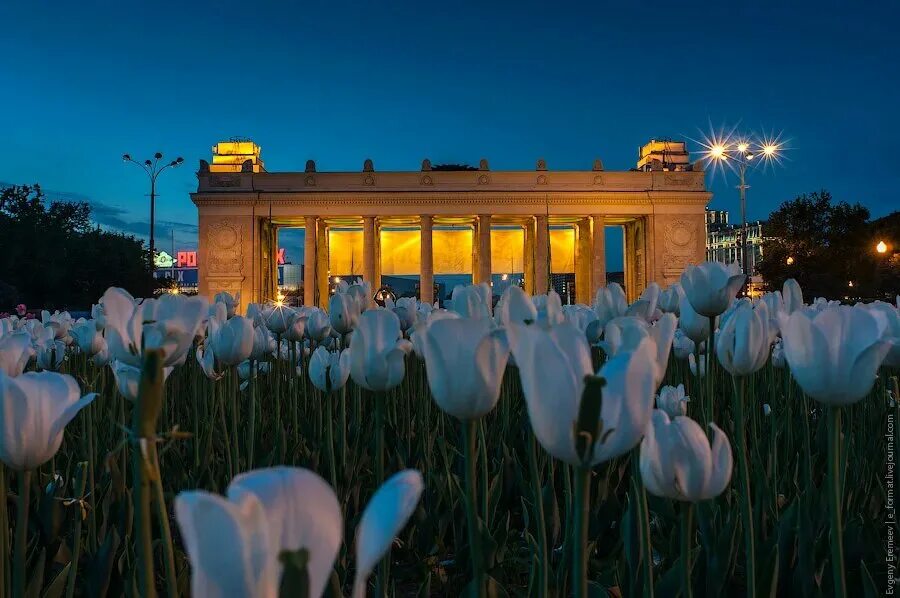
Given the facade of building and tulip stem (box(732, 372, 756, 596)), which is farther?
the facade of building

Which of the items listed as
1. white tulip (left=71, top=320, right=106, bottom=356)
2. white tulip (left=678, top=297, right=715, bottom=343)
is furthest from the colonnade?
white tulip (left=678, top=297, right=715, bottom=343)

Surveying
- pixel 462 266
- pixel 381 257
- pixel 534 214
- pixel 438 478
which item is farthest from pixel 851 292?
pixel 438 478

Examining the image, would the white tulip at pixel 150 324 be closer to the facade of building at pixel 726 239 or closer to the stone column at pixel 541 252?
the stone column at pixel 541 252

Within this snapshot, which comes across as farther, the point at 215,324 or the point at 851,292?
the point at 851,292

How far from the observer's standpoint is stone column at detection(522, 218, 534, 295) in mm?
56438

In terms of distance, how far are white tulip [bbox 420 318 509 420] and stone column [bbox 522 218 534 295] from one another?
55.0 meters

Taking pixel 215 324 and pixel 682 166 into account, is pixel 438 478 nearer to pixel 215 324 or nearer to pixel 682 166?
pixel 215 324

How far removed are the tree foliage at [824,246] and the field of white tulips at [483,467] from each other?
43511mm

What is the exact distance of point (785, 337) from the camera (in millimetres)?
1262

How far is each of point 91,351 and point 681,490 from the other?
3428mm

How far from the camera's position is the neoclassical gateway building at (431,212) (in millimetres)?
51375

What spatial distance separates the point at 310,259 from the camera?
52.5 meters

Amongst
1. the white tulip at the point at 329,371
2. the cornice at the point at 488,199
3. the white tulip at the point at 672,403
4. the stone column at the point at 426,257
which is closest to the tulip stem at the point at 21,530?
the white tulip at the point at 329,371

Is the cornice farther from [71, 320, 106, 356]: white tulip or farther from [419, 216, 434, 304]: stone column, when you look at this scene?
[71, 320, 106, 356]: white tulip
